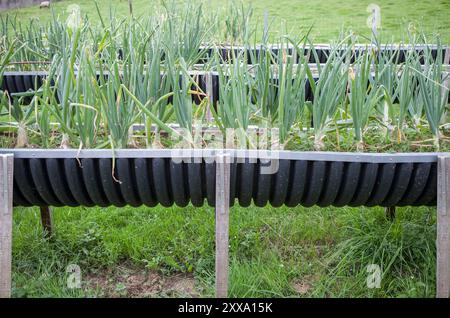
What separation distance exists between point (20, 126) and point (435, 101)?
1.23 meters

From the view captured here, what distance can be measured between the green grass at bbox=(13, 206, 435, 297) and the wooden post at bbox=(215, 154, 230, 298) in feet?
0.64

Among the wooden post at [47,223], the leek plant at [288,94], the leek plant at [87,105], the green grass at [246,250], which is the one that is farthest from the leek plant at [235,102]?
the wooden post at [47,223]

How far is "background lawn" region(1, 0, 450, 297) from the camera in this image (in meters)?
1.57

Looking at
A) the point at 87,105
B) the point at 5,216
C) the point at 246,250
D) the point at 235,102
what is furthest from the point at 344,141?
the point at 5,216

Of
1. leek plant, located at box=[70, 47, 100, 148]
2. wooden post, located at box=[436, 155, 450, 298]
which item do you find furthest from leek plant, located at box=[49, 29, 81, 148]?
wooden post, located at box=[436, 155, 450, 298]

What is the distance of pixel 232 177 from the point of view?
53.6 inches

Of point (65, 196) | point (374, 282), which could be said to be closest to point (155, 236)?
point (65, 196)

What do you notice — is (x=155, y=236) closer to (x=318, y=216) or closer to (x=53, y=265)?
(x=53, y=265)

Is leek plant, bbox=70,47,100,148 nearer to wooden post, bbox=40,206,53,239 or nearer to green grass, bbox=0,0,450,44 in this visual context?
wooden post, bbox=40,206,53,239

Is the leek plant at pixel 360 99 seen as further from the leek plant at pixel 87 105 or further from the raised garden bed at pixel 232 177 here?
the leek plant at pixel 87 105

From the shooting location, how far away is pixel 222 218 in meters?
1.34

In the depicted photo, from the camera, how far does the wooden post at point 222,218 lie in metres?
1.30

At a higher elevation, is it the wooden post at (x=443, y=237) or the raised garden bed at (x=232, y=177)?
the raised garden bed at (x=232, y=177)

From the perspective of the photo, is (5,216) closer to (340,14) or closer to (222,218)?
(222,218)
